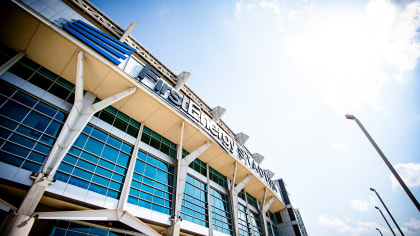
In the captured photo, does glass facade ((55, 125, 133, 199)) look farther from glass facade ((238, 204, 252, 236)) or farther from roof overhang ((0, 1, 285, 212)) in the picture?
glass facade ((238, 204, 252, 236))

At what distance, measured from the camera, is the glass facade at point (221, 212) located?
60.9 ft

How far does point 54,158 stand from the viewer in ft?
32.3

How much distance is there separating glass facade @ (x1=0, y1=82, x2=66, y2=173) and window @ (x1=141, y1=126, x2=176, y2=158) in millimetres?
6429

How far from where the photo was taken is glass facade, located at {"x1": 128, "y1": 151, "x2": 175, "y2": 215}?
13.5m

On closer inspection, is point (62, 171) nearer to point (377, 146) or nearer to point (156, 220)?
point (156, 220)

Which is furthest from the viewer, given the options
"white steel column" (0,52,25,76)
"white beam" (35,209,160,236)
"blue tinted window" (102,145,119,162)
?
"blue tinted window" (102,145,119,162)

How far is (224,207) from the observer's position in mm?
21031

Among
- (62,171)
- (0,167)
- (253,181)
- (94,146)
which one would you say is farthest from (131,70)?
(253,181)

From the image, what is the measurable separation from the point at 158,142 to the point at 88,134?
6.12 meters

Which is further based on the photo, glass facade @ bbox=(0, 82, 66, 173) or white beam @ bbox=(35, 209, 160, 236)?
glass facade @ bbox=(0, 82, 66, 173)

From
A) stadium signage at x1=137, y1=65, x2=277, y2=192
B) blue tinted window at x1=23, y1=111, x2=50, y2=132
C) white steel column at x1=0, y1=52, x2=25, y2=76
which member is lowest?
blue tinted window at x1=23, y1=111, x2=50, y2=132

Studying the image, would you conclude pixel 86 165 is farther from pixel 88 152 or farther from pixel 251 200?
pixel 251 200

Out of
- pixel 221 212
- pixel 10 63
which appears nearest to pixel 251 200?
pixel 221 212

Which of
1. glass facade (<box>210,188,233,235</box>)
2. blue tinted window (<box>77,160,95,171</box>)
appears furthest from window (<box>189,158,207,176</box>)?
blue tinted window (<box>77,160,95,171</box>)
